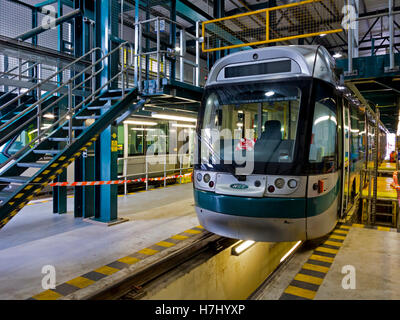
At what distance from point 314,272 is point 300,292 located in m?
0.66

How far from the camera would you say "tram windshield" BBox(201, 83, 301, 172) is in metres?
4.38

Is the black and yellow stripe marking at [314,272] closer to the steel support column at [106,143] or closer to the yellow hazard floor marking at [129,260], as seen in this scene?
the yellow hazard floor marking at [129,260]

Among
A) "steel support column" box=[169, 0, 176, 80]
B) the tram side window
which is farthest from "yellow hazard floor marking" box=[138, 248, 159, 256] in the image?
"steel support column" box=[169, 0, 176, 80]

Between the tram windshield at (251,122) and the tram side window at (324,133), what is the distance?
27cm

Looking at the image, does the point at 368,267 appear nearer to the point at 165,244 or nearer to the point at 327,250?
the point at 327,250

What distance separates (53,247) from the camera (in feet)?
17.9

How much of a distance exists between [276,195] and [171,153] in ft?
32.8

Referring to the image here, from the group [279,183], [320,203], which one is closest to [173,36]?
[279,183]

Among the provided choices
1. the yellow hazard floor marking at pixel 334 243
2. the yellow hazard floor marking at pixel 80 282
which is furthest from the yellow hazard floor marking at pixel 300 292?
the yellow hazard floor marking at pixel 80 282

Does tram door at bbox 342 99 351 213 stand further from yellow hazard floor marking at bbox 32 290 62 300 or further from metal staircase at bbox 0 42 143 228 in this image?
yellow hazard floor marking at bbox 32 290 62 300

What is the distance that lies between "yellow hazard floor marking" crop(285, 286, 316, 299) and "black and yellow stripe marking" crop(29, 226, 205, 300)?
2181 millimetres

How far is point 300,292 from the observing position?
12.4 ft

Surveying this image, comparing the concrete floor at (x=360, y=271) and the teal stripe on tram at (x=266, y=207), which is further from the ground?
the teal stripe on tram at (x=266, y=207)

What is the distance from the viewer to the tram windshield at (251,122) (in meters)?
4.38
